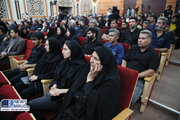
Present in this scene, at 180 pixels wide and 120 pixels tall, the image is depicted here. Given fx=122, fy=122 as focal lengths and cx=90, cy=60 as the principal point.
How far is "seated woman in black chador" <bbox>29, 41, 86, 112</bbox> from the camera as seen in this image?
1383 millimetres

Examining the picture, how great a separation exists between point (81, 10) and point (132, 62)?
44.3 ft

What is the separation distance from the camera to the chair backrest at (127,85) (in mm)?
1152

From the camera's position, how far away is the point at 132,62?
193 cm

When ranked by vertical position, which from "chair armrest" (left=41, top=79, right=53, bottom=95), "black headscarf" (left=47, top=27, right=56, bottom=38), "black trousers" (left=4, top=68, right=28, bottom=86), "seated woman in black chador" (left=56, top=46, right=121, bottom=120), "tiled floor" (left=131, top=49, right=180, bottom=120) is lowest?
"tiled floor" (left=131, top=49, right=180, bottom=120)

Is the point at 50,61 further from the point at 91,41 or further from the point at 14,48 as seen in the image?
the point at 14,48

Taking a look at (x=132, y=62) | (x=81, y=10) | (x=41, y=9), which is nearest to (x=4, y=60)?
(x=132, y=62)

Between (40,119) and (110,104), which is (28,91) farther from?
(110,104)

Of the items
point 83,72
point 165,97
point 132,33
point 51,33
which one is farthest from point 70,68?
point 51,33

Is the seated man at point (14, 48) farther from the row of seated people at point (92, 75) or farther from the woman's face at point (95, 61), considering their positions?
the woman's face at point (95, 61)

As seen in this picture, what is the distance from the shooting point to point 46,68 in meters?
1.89

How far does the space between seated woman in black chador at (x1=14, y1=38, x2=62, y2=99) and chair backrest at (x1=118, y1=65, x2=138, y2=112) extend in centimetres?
109

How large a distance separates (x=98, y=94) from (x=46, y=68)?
1.17 metres

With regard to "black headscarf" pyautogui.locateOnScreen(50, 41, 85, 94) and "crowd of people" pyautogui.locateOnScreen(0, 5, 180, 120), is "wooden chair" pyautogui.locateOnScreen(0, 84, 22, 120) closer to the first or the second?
"crowd of people" pyautogui.locateOnScreen(0, 5, 180, 120)

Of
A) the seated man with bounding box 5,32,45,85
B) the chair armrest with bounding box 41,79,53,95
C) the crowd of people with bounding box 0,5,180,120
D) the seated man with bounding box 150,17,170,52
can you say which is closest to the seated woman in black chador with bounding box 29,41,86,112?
the crowd of people with bounding box 0,5,180,120
